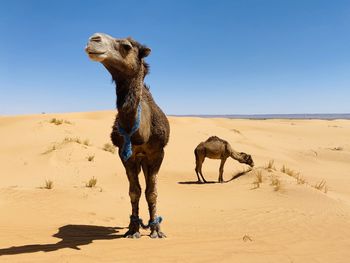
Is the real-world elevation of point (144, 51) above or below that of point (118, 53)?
above

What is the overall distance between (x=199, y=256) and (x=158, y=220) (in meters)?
1.54

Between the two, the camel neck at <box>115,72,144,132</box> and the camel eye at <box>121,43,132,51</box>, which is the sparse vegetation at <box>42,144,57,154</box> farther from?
the camel eye at <box>121,43,132,51</box>

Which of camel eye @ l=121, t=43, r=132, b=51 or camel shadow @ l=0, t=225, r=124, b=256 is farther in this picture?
camel eye @ l=121, t=43, r=132, b=51

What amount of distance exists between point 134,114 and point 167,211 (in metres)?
4.53

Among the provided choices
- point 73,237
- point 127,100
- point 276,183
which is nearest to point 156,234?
point 73,237

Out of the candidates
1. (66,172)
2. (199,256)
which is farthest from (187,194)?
(199,256)

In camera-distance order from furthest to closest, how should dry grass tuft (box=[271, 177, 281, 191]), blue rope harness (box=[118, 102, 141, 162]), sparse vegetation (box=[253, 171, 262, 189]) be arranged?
sparse vegetation (box=[253, 171, 262, 189]) → dry grass tuft (box=[271, 177, 281, 191]) → blue rope harness (box=[118, 102, 141, 162])

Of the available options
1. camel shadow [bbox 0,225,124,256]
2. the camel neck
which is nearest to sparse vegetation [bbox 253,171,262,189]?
camel shadow [bbox 0,225,124,256]

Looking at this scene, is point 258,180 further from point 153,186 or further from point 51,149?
point 51,149

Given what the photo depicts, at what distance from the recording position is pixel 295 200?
30.1ft

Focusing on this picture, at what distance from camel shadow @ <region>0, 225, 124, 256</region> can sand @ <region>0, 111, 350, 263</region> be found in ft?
0.05

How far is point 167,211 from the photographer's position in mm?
8984

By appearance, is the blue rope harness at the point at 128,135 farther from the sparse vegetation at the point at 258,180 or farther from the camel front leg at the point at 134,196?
the sparse vegetation at the point at 258,180

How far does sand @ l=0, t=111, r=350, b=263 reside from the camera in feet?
16.0
